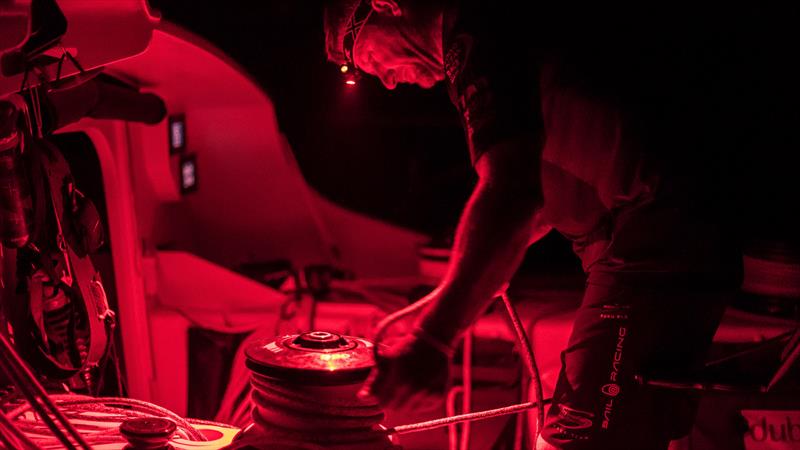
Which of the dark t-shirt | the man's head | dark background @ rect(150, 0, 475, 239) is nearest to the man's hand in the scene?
the dark t-shirt

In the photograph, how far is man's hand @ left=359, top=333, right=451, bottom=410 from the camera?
5.60ft

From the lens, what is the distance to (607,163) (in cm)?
224

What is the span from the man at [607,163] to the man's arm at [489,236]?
0.04 m

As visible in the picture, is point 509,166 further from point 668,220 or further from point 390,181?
point 390,181

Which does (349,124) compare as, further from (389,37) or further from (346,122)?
(389,37)

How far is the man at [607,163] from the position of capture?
6.41ft

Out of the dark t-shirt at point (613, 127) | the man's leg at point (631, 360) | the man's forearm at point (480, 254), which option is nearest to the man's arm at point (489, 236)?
the man's forearm at point (480, 254)

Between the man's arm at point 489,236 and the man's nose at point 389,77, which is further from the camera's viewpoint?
the man's nose at point 389,77

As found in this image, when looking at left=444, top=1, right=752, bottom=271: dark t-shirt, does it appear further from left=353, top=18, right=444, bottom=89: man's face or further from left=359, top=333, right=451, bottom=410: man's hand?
left=359, top=333, right=451, bottom=410: man's hand

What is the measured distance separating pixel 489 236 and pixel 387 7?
31.9 inches

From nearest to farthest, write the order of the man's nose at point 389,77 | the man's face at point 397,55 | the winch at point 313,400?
the winch at point 313,400 → the man's face at point 397,55 → the man's nose at point 389,77

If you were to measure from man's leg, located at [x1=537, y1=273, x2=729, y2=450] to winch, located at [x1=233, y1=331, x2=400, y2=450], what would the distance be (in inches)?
22.1

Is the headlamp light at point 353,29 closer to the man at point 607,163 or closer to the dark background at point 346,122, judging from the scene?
the man at point 607,163

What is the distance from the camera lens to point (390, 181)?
765cm
